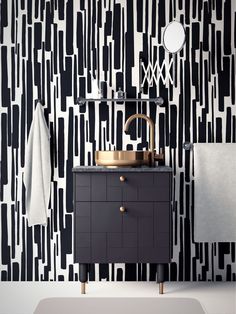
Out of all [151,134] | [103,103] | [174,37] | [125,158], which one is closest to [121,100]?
[103,103]

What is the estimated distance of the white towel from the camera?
3.63m

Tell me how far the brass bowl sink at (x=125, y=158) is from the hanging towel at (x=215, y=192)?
18.8 inches

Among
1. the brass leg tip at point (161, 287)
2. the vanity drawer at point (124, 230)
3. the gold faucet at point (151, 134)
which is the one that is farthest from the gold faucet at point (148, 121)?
the brass leg tip at point (161, 287)

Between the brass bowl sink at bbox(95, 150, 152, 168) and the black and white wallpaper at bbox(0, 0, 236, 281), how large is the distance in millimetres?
331

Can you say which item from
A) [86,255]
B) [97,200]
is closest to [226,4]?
[97,200]

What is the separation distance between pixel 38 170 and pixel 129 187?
0.79m

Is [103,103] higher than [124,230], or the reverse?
[103,103]

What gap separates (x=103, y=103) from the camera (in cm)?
375

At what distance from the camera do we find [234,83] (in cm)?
372

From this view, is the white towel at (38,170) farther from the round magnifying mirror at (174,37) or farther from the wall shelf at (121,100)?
the round magnifying mirror at (174,37)

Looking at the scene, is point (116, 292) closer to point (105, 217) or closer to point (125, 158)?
point (105, 217)

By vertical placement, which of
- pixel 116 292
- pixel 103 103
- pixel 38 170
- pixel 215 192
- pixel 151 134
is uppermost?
pixel 103 103

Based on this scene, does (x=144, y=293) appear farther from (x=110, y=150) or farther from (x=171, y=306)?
(x=110, y=150)

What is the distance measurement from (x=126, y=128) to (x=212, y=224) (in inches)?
39.4
